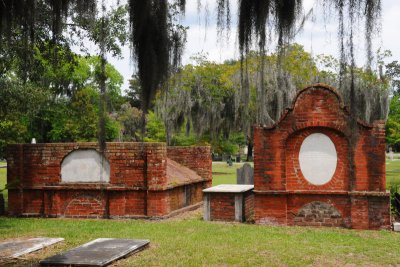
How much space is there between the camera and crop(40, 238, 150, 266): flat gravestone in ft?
24.3

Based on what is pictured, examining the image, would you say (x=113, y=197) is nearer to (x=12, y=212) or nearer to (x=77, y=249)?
(x=12, y=212)

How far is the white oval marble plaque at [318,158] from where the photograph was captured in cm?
1172

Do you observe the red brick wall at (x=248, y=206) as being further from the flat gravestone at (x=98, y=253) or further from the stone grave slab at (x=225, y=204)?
the flat gravestone at (x=98, y=253)

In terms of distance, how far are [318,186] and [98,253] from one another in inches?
233

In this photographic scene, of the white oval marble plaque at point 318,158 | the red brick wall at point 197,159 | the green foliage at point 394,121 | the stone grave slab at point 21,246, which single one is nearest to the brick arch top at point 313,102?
the white oval marble plaque at point 318,158

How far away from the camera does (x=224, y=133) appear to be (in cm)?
3728

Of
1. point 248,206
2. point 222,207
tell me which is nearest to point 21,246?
point 222,207

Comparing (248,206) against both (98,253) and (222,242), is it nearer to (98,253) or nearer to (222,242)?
(222,242)

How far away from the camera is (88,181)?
43.4 feet

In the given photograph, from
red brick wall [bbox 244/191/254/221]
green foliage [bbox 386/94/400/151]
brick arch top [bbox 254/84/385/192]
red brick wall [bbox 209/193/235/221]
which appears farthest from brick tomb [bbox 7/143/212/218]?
green foliage [bbox 386/94/400/151]

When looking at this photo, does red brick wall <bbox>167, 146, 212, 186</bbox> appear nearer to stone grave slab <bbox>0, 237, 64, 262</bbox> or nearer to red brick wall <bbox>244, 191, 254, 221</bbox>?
red brick wall <bbox>244, 191, 254, 221</bbox>

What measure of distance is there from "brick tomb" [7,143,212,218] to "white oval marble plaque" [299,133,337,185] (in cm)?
371

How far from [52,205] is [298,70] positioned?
799 inches

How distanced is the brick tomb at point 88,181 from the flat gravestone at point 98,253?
388 centimetres
